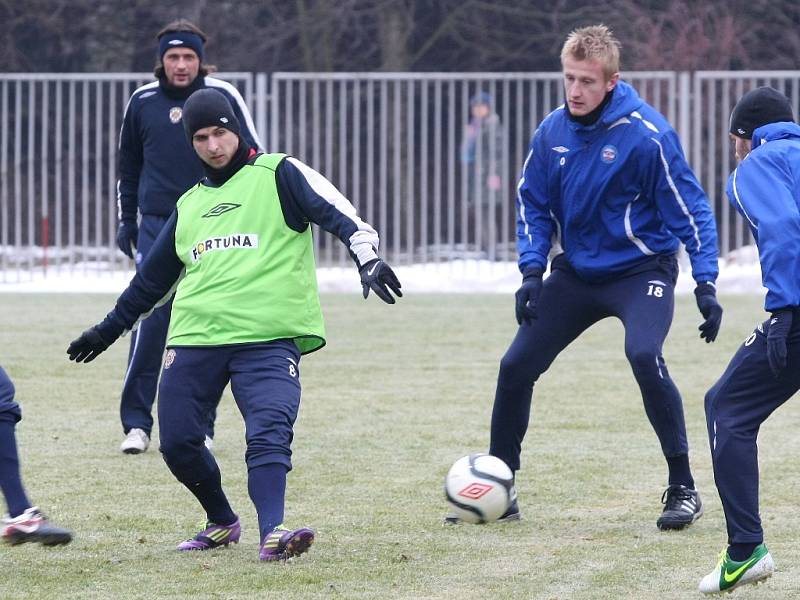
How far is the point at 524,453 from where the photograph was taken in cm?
794

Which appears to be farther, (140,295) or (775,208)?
(140,295)

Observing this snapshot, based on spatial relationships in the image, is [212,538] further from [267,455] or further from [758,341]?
[758,341]

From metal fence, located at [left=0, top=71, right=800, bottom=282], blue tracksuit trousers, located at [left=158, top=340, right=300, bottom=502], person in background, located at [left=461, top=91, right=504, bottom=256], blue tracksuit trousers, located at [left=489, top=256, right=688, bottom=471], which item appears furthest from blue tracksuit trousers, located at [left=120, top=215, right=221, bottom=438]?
person in background, located at [left=461, top=91, right=504, bottom=256]

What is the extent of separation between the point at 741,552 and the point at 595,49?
6.89ft

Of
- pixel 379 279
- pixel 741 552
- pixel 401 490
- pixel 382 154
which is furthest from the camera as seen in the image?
pixel 382 154

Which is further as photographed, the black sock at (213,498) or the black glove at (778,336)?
the black sock at (213,498)

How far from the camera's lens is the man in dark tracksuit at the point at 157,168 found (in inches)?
318

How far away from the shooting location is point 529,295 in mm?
6289

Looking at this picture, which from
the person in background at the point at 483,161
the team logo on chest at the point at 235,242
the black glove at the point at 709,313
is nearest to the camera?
the team logo on chest at the point at 235,242

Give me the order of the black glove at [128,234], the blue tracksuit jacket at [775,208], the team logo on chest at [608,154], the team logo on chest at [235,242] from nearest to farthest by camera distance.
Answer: the blue tracksuit jacket at [775,208] → the team logo on chest at [235,242] → the team logo on chest at [608,154] → the black glove at [128,234]

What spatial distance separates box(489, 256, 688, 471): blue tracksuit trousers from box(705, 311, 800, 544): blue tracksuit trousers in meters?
1.03

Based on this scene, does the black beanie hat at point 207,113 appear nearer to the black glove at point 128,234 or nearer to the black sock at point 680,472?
the black sock at point 680,472

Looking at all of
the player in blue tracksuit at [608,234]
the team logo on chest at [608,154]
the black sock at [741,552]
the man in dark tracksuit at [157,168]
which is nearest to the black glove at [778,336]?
the black sock at [741,552]

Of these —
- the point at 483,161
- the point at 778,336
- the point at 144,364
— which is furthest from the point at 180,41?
the point at 483,161
